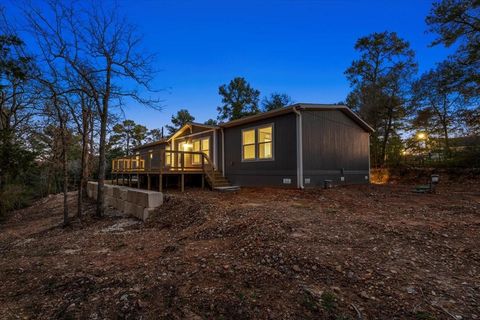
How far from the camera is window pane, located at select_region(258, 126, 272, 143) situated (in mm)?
10273

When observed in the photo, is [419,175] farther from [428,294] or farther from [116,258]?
[116,258]

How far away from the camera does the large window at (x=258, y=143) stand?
10.3 metres

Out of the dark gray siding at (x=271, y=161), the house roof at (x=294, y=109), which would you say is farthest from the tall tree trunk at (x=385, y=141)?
the dark gray siding at (x=271, y=161)

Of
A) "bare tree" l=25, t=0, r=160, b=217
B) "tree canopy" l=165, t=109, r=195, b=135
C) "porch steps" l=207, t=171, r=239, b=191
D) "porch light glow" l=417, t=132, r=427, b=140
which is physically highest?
"tree canopy" l=165, t=109, r=195, b=135

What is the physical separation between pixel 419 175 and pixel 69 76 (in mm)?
17941

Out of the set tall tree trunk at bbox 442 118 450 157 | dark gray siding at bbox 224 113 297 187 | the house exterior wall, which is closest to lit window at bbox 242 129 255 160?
dark gray siding at bbox 224 113 297 187

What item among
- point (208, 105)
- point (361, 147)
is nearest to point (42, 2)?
point (361, 147)

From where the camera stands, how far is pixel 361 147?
12812 mm

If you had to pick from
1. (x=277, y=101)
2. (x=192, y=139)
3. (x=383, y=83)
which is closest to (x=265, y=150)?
(x=192, y=139)

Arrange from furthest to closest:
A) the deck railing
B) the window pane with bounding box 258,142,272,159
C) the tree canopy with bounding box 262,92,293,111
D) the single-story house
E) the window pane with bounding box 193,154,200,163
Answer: the tree canopy with bounding box 262,92,293,111 < the window pane with bounding box 193,154,200,163 < the deck railing < the window pane with bounding box 258,142,272,159 < the single-story house

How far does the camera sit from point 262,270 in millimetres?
2953

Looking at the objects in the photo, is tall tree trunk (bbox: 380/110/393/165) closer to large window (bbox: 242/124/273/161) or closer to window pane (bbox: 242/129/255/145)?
large window (bbox: 242/124/273/161)

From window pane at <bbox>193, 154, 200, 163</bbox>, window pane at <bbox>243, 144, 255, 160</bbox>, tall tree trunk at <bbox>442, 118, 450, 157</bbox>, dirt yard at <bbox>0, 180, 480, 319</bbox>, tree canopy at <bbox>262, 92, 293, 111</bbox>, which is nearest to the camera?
dirt yard at <bbox>0, 180, 480, 319</bbox>

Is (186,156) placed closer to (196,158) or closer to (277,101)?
(196,158)
